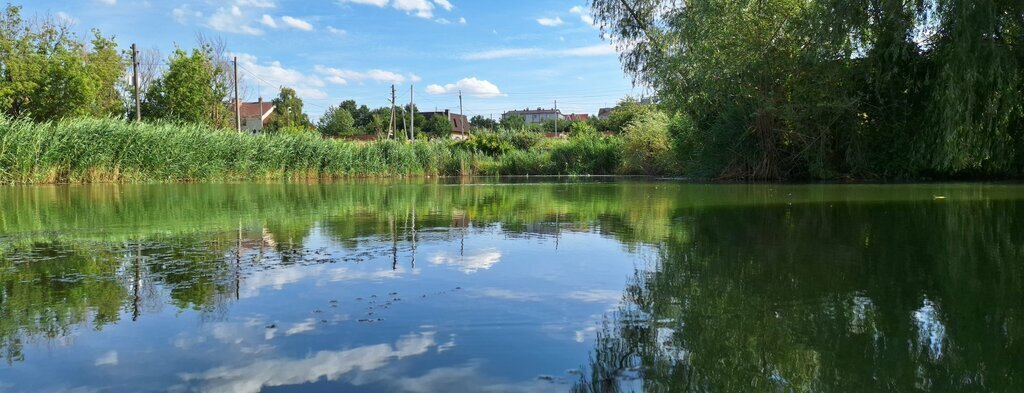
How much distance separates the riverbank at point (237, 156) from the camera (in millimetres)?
19812

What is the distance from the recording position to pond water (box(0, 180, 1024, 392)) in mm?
2281

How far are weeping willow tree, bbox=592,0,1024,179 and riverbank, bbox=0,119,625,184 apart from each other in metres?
15.6

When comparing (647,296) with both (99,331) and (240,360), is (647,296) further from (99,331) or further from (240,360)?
(99,331)

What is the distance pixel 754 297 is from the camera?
11.0 ft

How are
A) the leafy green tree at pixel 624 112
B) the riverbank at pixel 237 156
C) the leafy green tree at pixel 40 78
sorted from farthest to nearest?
the leafy green tree at pixel 624 112 → the leafy green tree at pixel 40 78 → the riverbank at pixel 237 156

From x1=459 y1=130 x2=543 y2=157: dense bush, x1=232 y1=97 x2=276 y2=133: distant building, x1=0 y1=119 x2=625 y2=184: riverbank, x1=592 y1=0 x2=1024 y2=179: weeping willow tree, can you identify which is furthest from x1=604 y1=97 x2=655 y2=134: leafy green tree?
x1=232 y1=97 x2=276 y2=133: distant building

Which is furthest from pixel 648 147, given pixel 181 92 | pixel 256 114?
pixel 256 114

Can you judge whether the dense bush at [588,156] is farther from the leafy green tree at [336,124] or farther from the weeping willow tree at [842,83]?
the leafy green tree at [336,124]

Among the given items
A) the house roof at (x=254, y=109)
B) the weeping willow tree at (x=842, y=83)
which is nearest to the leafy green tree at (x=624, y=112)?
the weeping willow tree at (x=842, y=83)

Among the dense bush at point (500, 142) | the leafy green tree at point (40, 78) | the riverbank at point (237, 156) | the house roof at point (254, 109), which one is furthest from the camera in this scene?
the house roof at point (254, 109)

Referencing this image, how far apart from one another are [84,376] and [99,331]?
1.94 feet

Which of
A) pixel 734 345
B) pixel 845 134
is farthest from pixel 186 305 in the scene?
pixel 845 134

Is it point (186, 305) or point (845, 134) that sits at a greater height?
point (845, 134)

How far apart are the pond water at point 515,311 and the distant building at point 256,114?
240 feet
